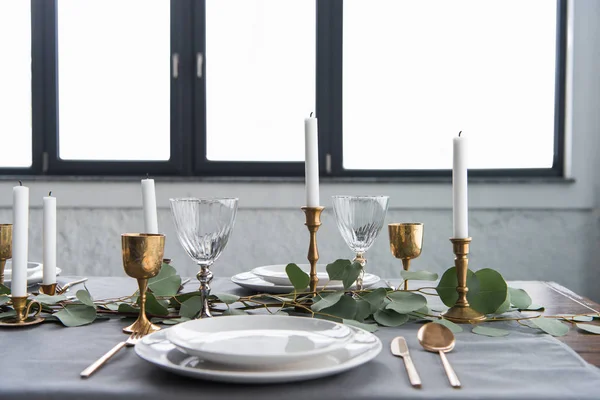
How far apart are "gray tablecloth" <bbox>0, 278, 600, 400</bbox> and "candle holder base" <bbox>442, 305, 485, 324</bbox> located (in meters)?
0.09

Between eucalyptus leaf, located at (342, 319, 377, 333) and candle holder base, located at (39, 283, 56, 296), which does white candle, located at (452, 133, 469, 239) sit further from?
candle holder base, located at (39, 283, 56, 296)

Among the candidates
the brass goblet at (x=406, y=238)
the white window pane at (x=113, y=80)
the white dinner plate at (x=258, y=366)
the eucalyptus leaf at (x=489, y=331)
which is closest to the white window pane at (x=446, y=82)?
the white window pane at (x=113, y=80)

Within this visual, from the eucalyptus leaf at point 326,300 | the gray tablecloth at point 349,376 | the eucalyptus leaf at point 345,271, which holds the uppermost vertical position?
the eucalyptus leaf at point 345,271

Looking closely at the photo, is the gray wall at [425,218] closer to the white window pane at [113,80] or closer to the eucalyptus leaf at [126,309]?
the white window pane at [113,80]

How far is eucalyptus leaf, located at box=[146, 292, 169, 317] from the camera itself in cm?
92

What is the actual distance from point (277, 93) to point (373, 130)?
41 centimetres

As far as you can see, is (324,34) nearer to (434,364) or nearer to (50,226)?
(50,226)

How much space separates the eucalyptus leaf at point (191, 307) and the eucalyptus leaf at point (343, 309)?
18 cm

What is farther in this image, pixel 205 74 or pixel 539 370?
pixel 205 74

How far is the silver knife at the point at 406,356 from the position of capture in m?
0.60

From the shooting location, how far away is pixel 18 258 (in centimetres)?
87

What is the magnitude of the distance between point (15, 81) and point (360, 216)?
2.04m

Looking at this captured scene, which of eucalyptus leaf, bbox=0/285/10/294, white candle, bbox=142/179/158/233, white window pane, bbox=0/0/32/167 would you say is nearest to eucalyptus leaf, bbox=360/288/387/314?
white candle, bbox=142/179/158/233

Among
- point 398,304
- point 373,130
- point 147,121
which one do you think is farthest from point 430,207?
point 398,304
